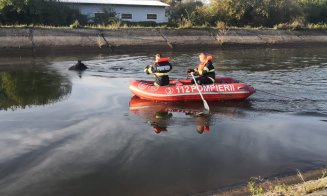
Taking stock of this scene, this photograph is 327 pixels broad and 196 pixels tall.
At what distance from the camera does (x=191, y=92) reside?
1334 cm

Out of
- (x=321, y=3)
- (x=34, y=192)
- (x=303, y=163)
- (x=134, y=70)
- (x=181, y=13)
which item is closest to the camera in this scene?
(x=34, y=192)

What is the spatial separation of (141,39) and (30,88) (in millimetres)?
14738

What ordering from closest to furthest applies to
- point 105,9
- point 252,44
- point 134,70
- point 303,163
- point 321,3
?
point 303,163
point 134,70
point 252,44
point 105,9
point 321,3

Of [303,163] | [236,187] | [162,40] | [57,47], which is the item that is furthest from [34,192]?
[162,40]

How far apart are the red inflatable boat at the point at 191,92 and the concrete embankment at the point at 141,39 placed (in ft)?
48.7

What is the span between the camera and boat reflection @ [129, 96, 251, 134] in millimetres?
11289

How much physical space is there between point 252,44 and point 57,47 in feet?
49.3

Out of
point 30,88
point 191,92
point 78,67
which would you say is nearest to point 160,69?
point 191,92

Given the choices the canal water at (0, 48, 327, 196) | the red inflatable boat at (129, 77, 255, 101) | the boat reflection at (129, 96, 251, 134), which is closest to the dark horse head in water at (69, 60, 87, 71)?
the canal water at (0, 48, 327, 196)

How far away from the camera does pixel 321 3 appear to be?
46.2 meters

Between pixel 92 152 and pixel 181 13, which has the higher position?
pixel 181 13

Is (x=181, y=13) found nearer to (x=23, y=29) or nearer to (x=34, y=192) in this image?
(x=23, y=29)

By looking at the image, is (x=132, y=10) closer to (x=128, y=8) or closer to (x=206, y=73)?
(x=128, y=8)

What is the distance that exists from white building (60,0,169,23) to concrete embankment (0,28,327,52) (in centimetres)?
800
